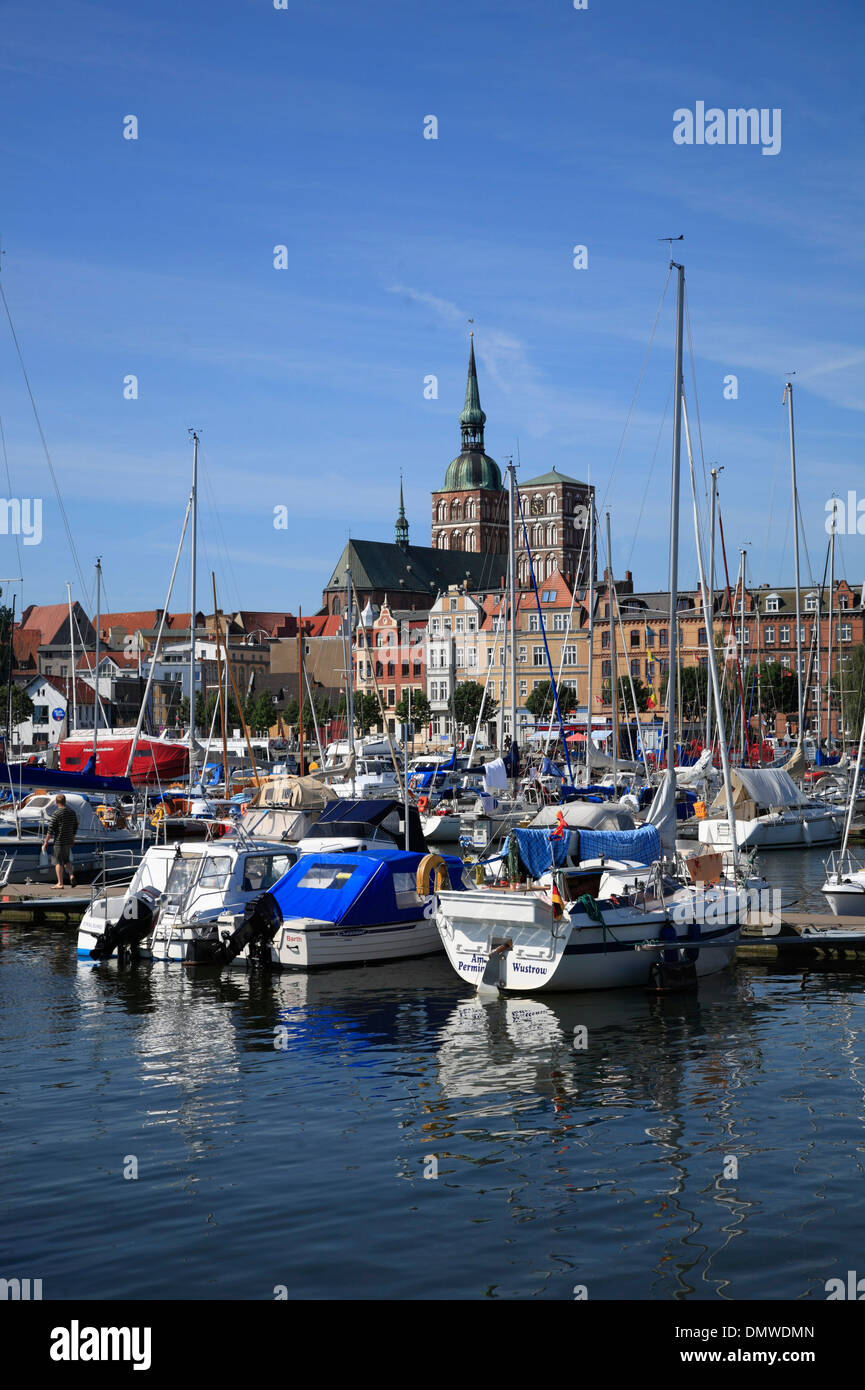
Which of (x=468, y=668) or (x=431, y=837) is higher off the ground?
(x=468, y=668)

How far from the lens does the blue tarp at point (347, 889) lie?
27.2 metres

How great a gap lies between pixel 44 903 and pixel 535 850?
12971 mm

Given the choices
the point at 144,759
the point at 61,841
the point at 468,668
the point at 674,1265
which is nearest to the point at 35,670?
the point at 468,668

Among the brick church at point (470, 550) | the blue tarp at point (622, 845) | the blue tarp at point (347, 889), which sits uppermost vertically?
the brick church at point (470, 550)

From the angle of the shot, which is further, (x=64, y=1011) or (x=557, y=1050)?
(x=64, y=1011)

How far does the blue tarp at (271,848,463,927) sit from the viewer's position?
27.2m

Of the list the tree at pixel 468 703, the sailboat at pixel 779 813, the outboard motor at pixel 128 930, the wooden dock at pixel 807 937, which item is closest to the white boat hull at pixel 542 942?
the wooden dock at pixel 807 937

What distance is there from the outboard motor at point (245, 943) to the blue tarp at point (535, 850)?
5.00 m

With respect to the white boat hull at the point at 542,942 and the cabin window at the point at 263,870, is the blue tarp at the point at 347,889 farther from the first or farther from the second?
the white boat hull at the point at 542,942

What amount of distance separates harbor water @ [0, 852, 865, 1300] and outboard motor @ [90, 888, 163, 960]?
1.65 metres

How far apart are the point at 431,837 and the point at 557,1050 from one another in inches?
1395
